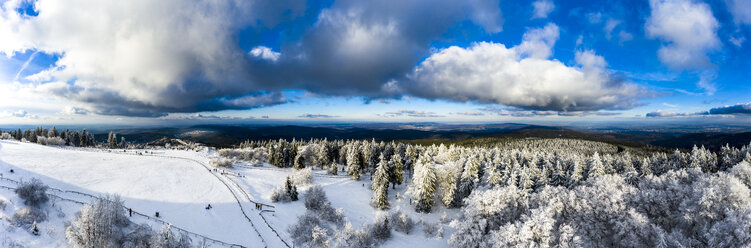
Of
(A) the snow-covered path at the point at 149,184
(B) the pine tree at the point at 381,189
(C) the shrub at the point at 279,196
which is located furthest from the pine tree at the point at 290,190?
(B) the pine tree at the point at 381,189

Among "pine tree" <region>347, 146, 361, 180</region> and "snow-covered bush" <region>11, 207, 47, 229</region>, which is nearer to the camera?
"snow-covered bush" <region>11, 207, 47, 229</region>

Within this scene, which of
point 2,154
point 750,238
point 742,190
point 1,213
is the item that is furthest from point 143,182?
point 742,190

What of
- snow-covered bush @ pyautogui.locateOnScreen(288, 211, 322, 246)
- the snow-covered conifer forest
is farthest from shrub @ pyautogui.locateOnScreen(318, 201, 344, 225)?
snow-covered bush @ pyautogui.locateOnScreen(288, 211, 322, 246)

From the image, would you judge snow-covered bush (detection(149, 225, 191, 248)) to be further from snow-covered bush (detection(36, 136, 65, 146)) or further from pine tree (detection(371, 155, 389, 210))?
snow-covered bush (detection(36, 136, 65, 146))

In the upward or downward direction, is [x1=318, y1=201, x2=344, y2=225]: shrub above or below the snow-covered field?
below

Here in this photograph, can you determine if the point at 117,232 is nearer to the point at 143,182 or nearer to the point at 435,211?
the point at 143,182

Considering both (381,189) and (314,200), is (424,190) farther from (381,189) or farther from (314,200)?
(314,200)
